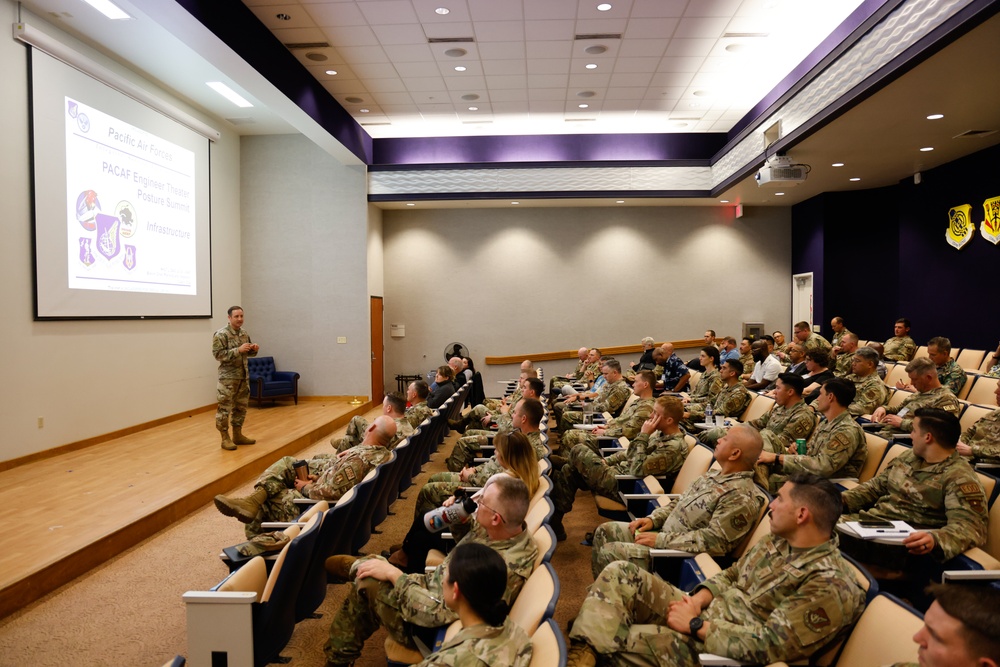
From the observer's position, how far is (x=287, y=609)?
2729 mm

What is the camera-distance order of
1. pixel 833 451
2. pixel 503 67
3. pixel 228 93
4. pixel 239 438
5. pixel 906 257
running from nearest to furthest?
pixel 833 451 → pixel 239 438 → pixel 503 67 → pixel 228 93 → pixel 906 257

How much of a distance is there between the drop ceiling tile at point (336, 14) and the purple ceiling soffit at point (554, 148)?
498cm

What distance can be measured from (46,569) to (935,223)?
11.0 meters

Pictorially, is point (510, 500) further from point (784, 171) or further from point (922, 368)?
point (784, 171)

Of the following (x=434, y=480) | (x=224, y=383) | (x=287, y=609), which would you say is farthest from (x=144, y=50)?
(x=287, y=609)

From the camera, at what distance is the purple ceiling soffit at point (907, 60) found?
174 inches

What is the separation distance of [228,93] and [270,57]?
267cm

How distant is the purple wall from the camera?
28.1 ft

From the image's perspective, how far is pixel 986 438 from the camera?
4.41 m

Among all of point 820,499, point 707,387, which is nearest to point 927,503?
point 820,499

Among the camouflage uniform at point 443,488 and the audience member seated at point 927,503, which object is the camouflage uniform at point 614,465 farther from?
the audience member seated at point 927,503

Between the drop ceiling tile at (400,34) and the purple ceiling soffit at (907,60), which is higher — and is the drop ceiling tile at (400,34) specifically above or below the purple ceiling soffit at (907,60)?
above

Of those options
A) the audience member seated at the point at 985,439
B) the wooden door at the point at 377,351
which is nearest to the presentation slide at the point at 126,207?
the wooden door at the point at 377,351

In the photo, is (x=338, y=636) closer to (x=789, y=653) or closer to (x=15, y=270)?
(x=789, y=653)
